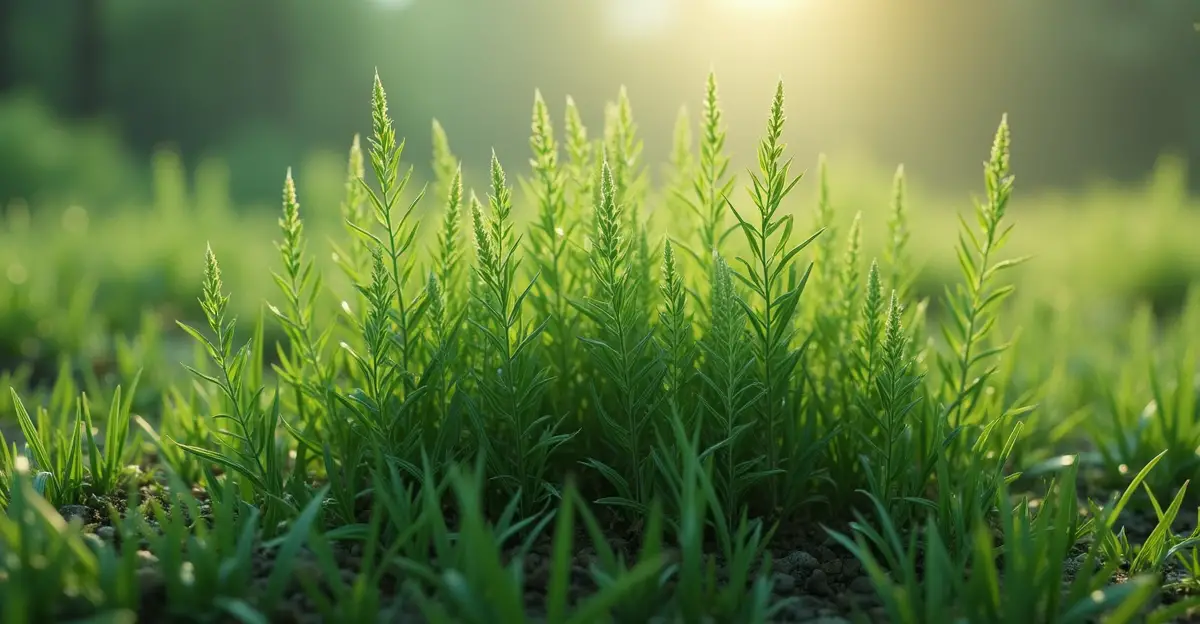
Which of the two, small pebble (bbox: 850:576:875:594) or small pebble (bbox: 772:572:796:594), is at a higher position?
small pebble (bbox: 772:572:796:594)

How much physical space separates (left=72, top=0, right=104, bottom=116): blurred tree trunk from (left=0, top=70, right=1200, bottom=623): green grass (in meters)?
12.0

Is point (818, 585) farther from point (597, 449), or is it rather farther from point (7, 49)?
point (7, 49)

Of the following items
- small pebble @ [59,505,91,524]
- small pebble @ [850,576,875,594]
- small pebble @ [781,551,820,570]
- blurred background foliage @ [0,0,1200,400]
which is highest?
blurred background foliage @ [0,0,1200,400]

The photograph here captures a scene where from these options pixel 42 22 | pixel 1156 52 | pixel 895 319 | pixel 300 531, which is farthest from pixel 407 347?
pixel 1156 52

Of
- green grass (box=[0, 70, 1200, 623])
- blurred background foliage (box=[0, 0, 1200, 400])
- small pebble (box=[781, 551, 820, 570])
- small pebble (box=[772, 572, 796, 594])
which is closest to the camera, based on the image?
green grass (box=[0, 70, 1200, 623])

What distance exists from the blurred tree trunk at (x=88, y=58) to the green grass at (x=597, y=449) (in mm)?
11970

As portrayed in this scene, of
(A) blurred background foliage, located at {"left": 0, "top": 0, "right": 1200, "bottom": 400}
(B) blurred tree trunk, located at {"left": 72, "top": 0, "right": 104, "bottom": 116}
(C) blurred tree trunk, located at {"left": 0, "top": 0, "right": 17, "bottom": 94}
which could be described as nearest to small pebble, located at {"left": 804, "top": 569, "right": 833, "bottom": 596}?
(A) blurred background foliage, located at {"left": 0, "top": 0, "right": 1200, "bottom": 400}

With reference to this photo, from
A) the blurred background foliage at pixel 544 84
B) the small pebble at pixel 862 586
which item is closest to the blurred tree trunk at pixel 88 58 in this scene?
the blurred background foliage at pixel 544 84

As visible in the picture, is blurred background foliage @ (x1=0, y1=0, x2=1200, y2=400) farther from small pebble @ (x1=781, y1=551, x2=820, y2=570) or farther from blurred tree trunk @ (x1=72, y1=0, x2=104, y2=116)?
small pebble @ (x1=781, y1=551, x2=820, y2=570)

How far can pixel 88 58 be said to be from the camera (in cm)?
1245

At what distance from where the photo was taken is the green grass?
4.69 ft

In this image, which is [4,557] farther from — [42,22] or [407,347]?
[42,22]

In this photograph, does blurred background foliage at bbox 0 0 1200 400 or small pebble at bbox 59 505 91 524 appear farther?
blurred background foliage at bbox 0 0 1200 400

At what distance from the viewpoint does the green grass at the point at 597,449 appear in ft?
4.69
